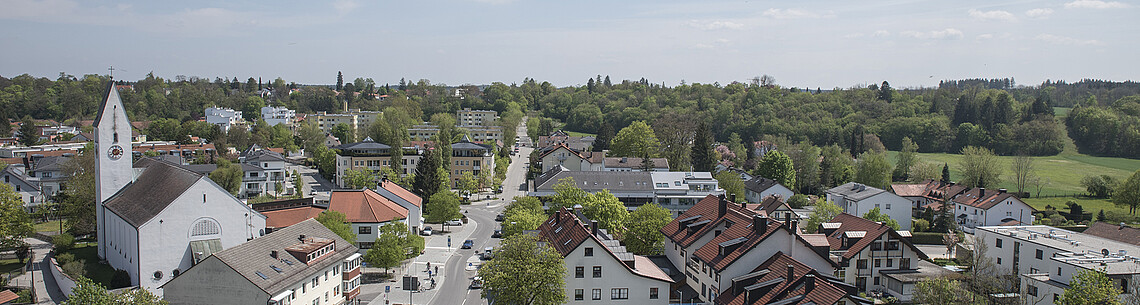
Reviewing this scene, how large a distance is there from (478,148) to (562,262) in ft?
159

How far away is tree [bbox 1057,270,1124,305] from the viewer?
26.8 m

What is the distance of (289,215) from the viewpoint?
4359 centimetres

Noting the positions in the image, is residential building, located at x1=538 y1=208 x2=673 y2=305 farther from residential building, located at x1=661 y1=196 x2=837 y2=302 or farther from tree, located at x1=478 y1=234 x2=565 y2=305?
residential building, located at x1=661 y1=196 x2=837 y2=302

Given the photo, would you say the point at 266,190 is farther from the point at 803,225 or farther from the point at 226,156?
the point at 803,225

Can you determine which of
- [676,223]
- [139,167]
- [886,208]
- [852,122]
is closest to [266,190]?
[139,167]

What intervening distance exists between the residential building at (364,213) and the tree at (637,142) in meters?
45.6

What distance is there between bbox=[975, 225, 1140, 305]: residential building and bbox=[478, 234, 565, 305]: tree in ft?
72.4

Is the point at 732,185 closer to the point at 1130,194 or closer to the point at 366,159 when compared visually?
the point at 1130,194

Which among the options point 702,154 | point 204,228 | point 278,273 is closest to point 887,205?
point 702,154

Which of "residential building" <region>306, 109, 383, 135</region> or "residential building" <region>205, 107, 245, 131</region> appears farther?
"residential building" <region>306, 109, 383, 135</region>

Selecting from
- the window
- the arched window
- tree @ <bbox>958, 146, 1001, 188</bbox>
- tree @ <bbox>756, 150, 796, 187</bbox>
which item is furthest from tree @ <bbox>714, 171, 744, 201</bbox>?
the arched window

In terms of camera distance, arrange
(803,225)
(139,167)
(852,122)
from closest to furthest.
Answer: (139,167)
(803,225)
(852,122)

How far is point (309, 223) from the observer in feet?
110

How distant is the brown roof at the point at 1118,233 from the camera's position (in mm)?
40062
